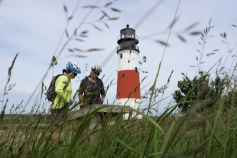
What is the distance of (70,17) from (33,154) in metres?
0.50

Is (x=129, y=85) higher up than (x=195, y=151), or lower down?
higher up

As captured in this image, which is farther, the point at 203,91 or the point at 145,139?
the point at 145,139

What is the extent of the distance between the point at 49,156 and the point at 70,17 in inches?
22.4

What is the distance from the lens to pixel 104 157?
99 cm

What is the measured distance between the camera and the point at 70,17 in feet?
2.77

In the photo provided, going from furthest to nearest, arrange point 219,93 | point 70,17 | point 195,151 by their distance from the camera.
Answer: point 219,93, point 70,17, point 195,151

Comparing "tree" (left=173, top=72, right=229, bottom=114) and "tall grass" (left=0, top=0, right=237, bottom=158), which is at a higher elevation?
"tree" (left=173, top=72, right=229, bottom=114)

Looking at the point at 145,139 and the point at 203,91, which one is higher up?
the point at 203,91

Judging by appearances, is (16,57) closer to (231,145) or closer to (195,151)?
(195,151)

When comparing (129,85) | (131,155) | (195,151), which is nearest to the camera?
(195,151)

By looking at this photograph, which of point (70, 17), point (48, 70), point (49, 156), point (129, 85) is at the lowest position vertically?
point (49, 156)

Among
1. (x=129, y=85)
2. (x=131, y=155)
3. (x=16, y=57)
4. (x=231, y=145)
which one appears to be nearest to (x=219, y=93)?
(x=231, y=145)

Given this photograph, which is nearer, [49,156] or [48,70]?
[48,70]

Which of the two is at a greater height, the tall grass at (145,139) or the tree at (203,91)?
the tree at (203,91)
